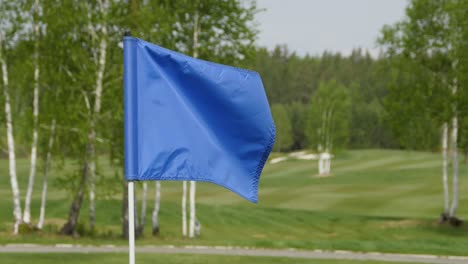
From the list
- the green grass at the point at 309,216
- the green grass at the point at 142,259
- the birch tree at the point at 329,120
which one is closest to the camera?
the green grass at the point at 142,259

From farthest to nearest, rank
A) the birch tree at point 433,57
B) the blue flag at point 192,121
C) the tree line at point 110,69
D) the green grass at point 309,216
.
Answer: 1. the birch tree at point 433,57
2. the tree line at point 110,69
3. the green grass at point 309,216
4. the blue flag at point 192,121

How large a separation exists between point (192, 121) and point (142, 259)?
10.4 metres

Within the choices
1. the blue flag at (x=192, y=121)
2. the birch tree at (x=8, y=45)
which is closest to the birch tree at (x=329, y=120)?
the birch tree at (x=8, y=45)

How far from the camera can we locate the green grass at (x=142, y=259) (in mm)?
18859

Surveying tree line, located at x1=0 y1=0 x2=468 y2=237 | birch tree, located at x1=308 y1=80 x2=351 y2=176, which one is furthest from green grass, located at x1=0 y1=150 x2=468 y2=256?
birch tree, located at x1=308 y1=80 x2=351 y2=176

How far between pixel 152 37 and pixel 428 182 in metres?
36.3

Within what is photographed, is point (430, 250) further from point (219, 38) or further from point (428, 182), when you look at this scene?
point (428, 182)

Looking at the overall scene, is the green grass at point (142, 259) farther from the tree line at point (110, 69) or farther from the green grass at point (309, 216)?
the tree line at point (110, 69)

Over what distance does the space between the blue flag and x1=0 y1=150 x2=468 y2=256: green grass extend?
13.3 meters

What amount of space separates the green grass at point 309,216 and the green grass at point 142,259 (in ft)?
9.89

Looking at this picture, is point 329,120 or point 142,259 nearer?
point 142,259

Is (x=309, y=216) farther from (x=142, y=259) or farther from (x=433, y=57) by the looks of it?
(x=142, y=259)

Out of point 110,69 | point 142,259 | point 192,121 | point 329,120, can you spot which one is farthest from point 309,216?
point 329,120

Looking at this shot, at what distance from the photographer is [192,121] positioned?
377 inches
